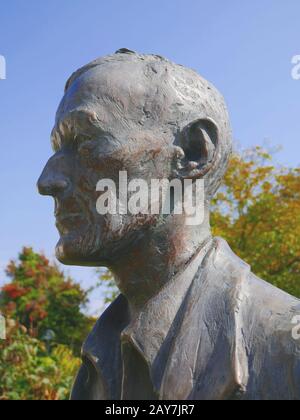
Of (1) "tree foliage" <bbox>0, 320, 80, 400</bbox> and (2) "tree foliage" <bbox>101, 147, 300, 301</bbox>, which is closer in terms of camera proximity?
(1) "tree foliage" <bbox>0, 320, 80, 400</bbox>

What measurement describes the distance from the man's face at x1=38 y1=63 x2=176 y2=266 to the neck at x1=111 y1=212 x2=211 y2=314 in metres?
0.04

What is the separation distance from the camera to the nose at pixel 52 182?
2119mm

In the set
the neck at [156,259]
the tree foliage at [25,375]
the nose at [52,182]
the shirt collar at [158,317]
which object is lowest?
the tree foliage at [25,375]

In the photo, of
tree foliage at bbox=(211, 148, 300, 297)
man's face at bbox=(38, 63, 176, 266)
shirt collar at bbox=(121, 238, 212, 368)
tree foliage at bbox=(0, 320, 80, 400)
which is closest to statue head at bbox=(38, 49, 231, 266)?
man's face at bbox=(38, 63, 176, 266)

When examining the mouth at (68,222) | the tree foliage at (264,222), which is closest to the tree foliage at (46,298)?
the tree foliage at (264,222)

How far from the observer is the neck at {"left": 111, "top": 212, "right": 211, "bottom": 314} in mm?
2082

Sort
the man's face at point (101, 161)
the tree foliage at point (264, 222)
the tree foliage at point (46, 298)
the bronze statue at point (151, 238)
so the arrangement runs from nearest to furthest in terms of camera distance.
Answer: the bronze statue at point (151, 238)
the man's face at point (101, 161)
the tree foliage at point (264, 222)
the tree foliage at point (46, 298)

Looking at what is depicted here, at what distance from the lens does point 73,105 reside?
2146mm

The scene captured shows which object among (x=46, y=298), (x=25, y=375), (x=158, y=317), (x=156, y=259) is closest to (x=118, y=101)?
(x=156, y=259)

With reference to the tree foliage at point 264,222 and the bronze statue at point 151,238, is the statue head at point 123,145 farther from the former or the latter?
the tree foliage at point 264,222

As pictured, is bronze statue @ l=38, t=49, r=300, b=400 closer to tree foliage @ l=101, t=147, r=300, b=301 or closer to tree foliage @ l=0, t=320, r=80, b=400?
tree foliage @ l=0, t=320, r=80, b=400
